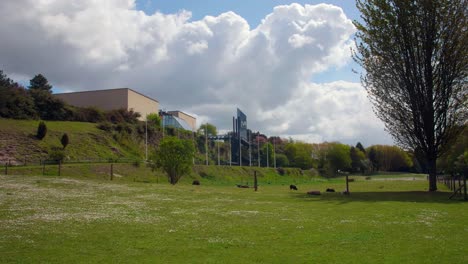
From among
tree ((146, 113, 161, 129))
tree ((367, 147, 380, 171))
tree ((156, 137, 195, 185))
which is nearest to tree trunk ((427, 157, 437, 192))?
tree ((156, 137, 195, 185))

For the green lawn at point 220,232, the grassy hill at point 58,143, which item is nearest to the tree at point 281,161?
the grassy hill at point 58,143

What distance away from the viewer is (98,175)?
57.7m

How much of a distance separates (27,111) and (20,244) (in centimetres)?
7665

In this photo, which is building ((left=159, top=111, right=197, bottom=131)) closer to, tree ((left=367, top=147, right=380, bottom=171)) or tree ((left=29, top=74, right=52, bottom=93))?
tree ((left=29, top=74, right=52, bottom=93))

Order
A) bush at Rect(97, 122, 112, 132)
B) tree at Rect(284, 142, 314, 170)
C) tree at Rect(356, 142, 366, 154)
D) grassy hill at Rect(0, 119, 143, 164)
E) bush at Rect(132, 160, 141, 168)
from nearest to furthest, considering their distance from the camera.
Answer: grassy hill at Rect(0, 119, 143, 164)
bush at Rect(132, 160, 141, 168)
bush at Rect(97, 122, 112, 132)
tree at Rect(284, 142, 314, 170)
tree at Rect(356, 142, 366, 154)

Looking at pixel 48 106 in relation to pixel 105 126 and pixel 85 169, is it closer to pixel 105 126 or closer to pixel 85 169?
pixel 105 126

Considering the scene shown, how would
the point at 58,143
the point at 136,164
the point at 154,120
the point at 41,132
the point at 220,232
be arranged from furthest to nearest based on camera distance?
the point at 154,120 → the point at 58,143 → the point at 41,132 → the point at 136,164 → the point at 220,232

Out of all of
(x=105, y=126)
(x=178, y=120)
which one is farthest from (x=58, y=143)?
(x=178, y=120)

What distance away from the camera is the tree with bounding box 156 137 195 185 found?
53781mm

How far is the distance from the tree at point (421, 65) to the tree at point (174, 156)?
82.4ft

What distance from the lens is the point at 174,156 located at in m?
53.7

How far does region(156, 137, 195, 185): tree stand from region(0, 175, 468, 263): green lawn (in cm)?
2760

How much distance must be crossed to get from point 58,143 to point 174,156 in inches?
1190

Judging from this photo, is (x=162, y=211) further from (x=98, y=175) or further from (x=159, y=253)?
(x=98, y=175)
